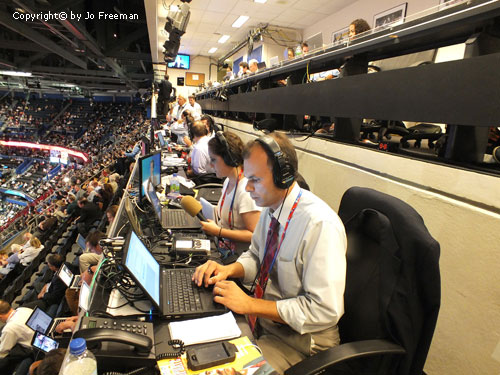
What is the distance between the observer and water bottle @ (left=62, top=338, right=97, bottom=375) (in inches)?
28.8

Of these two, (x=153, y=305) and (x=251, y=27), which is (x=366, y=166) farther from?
(x=251, y=27)

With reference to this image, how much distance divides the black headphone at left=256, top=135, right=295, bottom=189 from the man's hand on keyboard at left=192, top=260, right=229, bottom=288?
0.44 meters

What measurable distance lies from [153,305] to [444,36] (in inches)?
69.0

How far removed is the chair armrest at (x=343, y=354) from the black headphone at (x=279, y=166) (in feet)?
1.98

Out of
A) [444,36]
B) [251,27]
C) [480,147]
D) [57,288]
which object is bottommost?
[57,288]

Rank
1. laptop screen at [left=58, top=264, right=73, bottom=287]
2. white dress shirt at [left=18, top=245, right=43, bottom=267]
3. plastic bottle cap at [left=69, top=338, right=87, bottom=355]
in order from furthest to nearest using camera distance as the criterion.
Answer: white dress shirt at [left=18, top=245, right=43, bottom=267]
laptop screen at [left=58, top=264, right=73, bottom=287]
plastic bottle cap at [left=69, top=338, right=87, bottom=355]

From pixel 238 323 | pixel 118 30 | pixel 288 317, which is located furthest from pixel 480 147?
pixel 118 30

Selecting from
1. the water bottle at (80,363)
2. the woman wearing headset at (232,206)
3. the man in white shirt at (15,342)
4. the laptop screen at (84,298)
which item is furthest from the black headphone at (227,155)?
the man in white shirt at (15,342)

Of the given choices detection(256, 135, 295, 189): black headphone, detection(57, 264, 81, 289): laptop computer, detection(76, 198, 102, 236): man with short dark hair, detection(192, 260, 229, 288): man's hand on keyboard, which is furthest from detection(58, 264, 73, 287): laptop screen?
detection(256, 135, 295, 189): black headphone

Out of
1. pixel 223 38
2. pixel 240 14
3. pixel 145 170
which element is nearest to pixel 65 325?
pixel 145 170

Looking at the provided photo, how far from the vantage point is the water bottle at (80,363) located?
730mm

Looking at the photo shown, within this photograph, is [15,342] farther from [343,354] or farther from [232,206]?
[343,354]

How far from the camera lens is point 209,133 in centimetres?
411

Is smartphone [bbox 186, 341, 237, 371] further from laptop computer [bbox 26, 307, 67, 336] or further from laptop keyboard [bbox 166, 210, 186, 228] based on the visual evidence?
laptop computer [bbox 26, 307, 67, 336]
